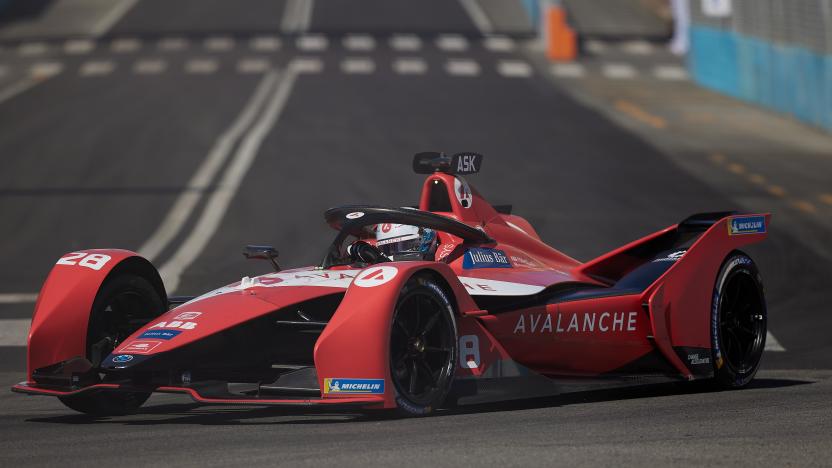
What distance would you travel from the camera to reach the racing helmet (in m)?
10.4

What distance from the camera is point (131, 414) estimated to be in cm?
966

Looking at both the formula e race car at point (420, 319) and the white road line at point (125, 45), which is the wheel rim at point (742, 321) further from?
the white road line at point (125, 45)

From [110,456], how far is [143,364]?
51.6 inches

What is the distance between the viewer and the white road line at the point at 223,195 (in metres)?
19.0

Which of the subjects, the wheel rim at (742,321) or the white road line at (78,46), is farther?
the white road line at (78,46)

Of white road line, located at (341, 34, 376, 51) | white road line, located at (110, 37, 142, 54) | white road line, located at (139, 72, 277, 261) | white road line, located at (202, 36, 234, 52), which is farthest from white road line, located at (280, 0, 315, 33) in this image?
white road line, located at (139, 72, 277, 261)

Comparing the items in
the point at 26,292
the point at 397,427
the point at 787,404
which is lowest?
Result: the point at 26,292

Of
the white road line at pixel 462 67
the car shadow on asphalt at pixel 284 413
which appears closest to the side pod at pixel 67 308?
the car shadow on asphalt at pixel 284 413

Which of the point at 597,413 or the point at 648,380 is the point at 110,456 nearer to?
the point at 597,413

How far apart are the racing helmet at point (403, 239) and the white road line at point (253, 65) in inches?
1339

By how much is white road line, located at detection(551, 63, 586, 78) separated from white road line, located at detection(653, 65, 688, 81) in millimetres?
2155

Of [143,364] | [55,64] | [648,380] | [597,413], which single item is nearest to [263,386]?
[143,364]

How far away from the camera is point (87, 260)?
387 inches

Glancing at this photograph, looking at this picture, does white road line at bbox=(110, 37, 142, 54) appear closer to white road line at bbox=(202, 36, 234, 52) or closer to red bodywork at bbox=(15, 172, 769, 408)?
white road line at bbox=(202, 36, 234, 52)
